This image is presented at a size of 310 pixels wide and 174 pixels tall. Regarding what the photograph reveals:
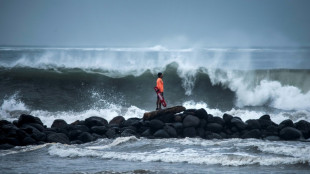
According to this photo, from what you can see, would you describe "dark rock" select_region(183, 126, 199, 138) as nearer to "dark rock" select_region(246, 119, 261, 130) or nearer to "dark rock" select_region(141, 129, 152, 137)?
"dark rock" select_region(141, 129, 152, 137)

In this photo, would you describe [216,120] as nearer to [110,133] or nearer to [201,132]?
[201,132]

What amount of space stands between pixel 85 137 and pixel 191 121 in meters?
3.32

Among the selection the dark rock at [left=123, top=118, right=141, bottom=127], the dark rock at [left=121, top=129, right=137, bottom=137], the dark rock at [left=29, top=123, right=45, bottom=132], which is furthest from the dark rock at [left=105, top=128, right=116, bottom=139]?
the dark rock at [left=29, top=123, right=45, bottom=132]

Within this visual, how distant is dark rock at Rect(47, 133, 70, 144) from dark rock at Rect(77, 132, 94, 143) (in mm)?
402

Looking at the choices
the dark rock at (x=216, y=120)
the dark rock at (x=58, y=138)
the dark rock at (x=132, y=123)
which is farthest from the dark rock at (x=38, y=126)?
the dark rock at (x=216, y=120)

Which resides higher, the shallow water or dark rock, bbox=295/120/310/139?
dark rock, bbox=295/120/310/139

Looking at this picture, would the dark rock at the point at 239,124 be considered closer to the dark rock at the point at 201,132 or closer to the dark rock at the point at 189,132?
the dark rock at the point at 201,132

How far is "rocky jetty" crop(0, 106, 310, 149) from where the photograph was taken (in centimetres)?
1452

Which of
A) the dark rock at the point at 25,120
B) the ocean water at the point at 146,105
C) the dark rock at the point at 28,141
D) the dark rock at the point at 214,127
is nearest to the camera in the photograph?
the ocean water at the point at 146,105

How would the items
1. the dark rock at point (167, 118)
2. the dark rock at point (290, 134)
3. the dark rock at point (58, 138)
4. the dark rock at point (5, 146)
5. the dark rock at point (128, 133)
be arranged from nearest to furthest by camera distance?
the dark rock at point (5, 146), the dark rock at point (58, 138), the dark rock at point (290, 134), the dark rock at point (128, 133), the dark rock at point (167, 118)

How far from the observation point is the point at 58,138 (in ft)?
47.0

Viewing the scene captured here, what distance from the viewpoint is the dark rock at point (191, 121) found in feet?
49.6

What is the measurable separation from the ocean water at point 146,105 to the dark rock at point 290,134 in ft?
2.33

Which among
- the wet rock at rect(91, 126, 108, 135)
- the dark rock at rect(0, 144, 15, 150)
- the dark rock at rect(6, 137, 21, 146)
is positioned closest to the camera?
the dark rock at rect(0, 144, 15, 150)
